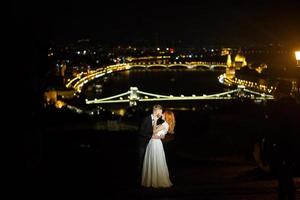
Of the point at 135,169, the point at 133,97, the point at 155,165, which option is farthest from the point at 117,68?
the point at 155,165

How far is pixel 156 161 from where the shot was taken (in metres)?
3.84

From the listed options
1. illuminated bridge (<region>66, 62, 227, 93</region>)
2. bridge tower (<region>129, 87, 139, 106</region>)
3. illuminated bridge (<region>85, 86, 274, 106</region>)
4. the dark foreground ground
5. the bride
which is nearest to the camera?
the dark foreground ground

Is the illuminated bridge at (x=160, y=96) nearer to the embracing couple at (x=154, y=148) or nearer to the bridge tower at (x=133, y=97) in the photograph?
the bridge tower at (x=133, y=97)

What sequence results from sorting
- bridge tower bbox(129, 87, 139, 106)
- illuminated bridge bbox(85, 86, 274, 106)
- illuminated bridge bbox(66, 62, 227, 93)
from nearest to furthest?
illuminated bridge bbox(85, 86, 274, 106) → bridge tower bbox(129, 87, 139, 106) → illuminated bridge bbox(66, 62, 227, 93)

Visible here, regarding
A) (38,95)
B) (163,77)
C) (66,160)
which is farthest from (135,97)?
(38,95)

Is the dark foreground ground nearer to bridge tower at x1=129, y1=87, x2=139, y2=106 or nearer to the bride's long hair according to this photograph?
the bride's long hair

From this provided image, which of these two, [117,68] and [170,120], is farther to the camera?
[117,68]

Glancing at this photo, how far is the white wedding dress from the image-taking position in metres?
3.83

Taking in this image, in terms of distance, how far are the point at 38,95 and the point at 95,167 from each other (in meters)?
2.30

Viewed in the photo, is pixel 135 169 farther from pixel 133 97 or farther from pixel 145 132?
pixel 133 97

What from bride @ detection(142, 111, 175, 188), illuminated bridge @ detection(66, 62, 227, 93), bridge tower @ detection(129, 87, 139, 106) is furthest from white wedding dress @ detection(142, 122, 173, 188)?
illuminated bridge @ detection(66, 62, 227, 93)

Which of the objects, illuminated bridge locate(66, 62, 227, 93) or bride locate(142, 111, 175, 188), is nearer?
bride locate(142, 111, 175, 188)

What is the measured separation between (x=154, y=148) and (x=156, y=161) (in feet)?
0.33

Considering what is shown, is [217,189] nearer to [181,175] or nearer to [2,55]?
[181,175]
